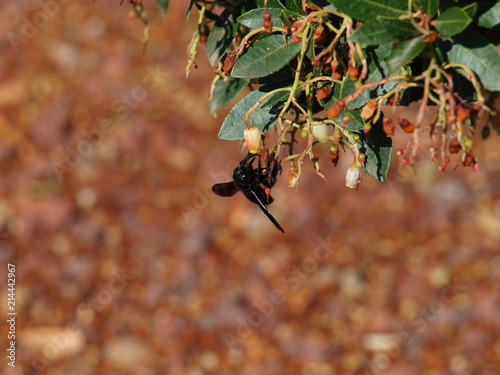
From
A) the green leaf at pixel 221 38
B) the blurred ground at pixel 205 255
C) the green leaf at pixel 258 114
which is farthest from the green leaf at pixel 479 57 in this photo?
the blurred ground at pixel 205 255

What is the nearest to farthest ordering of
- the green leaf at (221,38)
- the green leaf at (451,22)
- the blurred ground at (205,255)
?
1. the green leaf at (451,22)
2. the green leaf at (221,38)
3. the blurred ground at (205,255)

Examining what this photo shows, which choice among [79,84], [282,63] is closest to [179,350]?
[79,84]

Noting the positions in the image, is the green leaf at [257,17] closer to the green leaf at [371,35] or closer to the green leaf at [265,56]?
the green leaf at [265,56]

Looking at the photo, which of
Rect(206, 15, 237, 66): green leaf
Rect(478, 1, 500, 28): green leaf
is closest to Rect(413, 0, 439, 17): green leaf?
Rect(478, 1, 500, 28): green leaf

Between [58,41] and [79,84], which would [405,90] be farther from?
[58,41]

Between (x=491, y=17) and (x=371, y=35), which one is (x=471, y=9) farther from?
(x=371, y=35)
